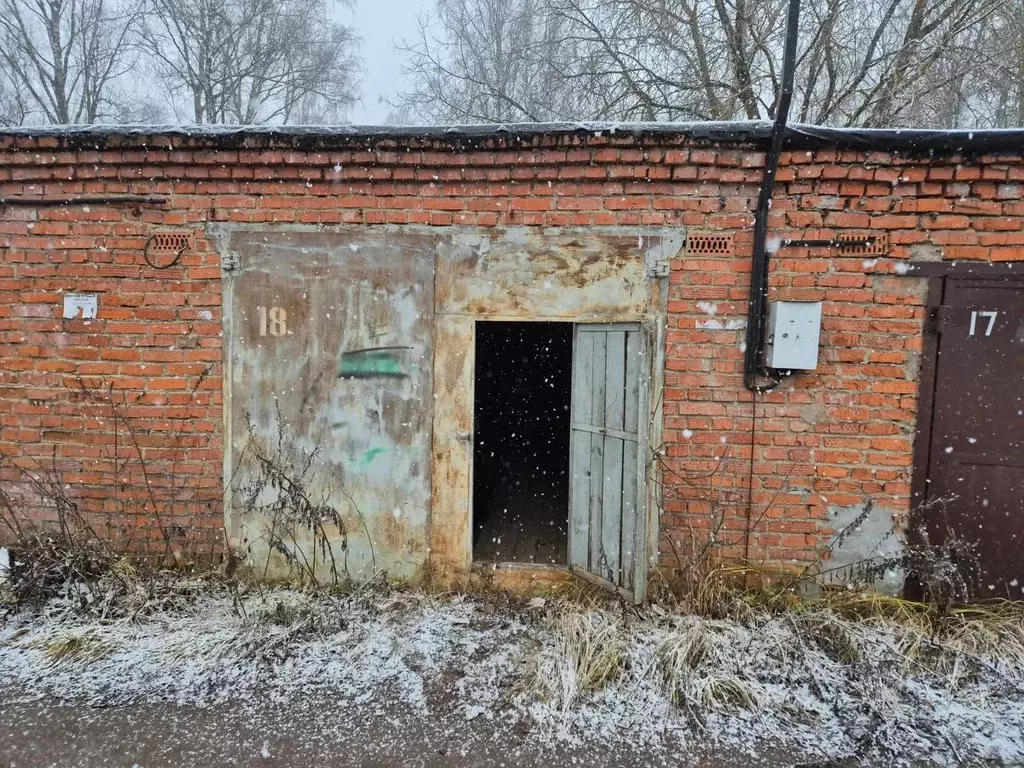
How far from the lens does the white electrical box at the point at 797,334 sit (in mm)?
3484

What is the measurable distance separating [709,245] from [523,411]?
548 centimetres

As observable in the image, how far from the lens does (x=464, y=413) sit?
3.79 meters

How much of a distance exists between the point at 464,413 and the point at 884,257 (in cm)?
287

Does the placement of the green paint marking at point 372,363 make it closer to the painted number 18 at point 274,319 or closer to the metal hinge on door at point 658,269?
the painted number 18 at point 274,319

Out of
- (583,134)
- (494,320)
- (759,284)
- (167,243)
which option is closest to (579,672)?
(494,320)

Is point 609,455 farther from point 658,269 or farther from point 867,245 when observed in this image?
point 867,245

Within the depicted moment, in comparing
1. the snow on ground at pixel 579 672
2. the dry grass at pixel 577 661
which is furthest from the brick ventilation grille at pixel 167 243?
the dry grass at pixel 577 661

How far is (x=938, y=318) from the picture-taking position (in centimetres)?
349

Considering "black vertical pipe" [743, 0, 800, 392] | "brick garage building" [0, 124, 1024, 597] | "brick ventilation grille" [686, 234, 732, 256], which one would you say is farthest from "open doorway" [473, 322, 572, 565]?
"brick ventilation grille" [686, 234, 732, 256]

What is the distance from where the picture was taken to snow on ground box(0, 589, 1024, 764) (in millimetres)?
2713

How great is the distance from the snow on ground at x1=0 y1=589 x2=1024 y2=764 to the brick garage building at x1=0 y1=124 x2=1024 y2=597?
48cm

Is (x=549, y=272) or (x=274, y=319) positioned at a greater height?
(x=549, y=272)

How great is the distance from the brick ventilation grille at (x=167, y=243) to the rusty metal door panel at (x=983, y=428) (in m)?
Result: 4.94

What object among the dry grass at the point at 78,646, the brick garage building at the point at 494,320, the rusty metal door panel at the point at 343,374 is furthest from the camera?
the rusty metal door panel at the point at 343,374
